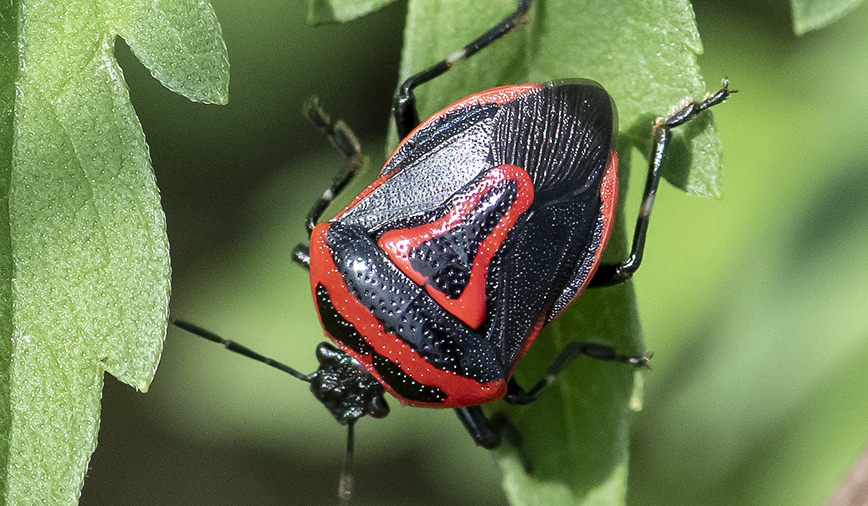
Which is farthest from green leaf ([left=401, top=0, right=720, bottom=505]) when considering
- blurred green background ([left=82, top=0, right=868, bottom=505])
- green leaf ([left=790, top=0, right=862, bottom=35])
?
blurred green background ([left=82, top=0, right=868, bottom=505])

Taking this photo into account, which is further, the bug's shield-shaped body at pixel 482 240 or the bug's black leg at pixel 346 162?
the bug's black leg at pixel 346 162

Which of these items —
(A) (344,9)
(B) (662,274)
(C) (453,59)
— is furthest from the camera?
(B) (662,274)

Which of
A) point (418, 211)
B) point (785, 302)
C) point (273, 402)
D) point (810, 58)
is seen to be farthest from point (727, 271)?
point (273, 402)

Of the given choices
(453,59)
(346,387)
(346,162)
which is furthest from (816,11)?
(346,387)

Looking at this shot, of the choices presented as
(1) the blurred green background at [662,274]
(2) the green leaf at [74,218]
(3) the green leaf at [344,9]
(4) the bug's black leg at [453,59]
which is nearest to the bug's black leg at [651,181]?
(4) the bug's black leg at [453,59]

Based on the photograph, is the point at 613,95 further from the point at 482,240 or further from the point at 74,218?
the point at 74,218

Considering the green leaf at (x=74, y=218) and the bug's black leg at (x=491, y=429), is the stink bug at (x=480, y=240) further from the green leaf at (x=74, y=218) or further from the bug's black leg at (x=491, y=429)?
the green leaf at (x=74, y=218)

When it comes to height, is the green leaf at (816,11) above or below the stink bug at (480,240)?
above

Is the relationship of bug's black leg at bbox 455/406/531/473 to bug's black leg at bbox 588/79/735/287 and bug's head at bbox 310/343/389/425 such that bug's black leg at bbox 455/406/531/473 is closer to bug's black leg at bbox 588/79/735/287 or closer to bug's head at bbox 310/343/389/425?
bug's head at bbox 310/343/389/425
